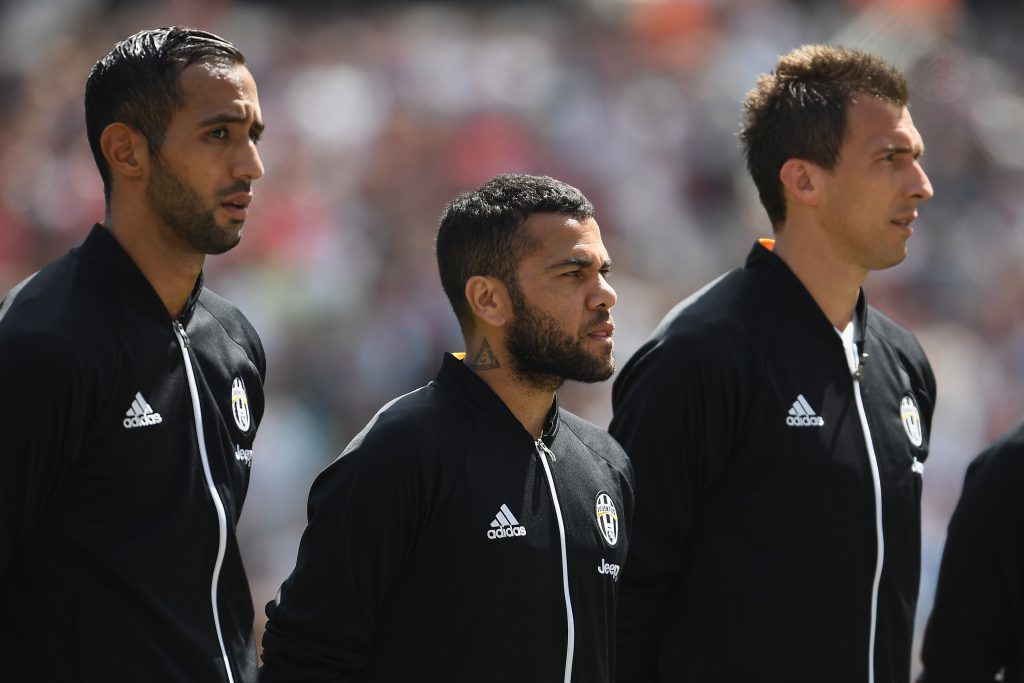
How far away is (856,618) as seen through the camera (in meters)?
2.90

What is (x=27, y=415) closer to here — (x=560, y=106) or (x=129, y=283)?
(x=129, y=283)

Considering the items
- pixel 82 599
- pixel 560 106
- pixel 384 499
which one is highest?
pixel 560 106

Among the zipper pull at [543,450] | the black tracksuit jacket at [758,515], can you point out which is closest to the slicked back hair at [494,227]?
the zipper pull at [543,450]

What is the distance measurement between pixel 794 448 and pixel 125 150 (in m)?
1.49

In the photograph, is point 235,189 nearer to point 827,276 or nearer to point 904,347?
point 827,276

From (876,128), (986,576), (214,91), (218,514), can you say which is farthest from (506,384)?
(876,128)

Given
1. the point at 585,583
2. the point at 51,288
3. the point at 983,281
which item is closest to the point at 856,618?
the point at 585,583

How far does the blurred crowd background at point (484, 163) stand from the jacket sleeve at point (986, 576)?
502 cm

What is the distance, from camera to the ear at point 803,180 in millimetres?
3172

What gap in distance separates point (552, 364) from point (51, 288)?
93cm

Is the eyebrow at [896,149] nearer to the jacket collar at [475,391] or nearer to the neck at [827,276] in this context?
the neck at [827,276]

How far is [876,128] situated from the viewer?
10.4 ft

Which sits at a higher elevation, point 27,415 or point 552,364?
point 552,364

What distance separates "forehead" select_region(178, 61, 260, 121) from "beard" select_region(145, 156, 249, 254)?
0.42 feet
